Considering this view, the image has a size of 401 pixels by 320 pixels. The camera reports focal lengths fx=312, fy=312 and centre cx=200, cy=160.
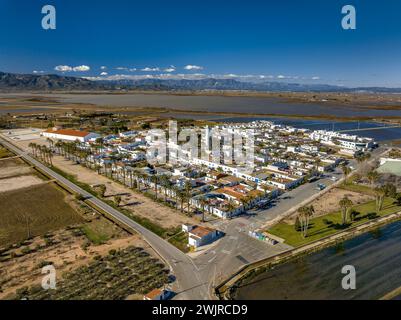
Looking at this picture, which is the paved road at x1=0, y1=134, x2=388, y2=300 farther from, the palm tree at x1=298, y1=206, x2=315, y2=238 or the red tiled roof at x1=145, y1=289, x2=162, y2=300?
the palm tree at x1=298, y1=206, x2=315, y2=238

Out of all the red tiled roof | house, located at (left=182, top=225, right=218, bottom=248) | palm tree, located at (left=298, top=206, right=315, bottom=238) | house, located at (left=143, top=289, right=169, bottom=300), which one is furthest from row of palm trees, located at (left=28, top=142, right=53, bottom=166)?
palm tree, located at (left=298, top=206, right=315, bottom=238)

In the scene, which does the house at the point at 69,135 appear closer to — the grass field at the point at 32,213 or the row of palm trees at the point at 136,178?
the row of palm trees at the point at 136,178

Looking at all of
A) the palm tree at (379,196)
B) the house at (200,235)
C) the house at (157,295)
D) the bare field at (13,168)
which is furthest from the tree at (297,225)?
the bare field at (13,168)

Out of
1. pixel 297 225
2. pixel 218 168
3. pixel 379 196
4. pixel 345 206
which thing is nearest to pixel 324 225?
pixel 345 206

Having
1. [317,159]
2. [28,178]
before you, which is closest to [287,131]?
[317,159]

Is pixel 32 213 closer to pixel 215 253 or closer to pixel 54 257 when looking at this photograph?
pixel 54 257
